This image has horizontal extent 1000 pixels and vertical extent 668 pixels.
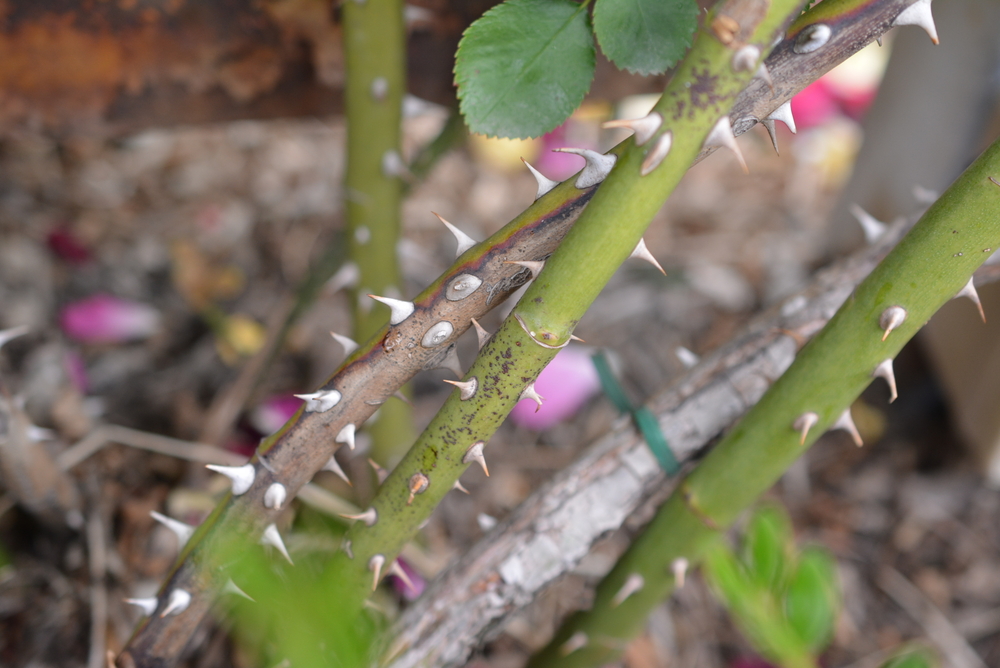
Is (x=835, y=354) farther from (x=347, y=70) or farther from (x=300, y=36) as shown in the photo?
(x=300, y=36)

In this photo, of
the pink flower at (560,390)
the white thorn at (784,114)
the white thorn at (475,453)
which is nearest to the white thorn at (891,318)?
the white thorn at (784,114)

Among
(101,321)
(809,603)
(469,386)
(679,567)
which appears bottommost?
(809,603)

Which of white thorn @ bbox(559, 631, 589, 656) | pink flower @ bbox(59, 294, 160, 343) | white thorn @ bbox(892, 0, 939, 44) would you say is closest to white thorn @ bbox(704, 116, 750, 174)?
white thorn @ bbox(892, 0, 939, 44)

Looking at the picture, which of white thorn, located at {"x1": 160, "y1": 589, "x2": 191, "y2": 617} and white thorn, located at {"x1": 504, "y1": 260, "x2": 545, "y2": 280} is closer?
white thorn, located at {"x1": 504, "y1": 260, "x2": 545, "y2": 280}

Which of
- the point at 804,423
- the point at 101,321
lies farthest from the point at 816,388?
the point at 101,321

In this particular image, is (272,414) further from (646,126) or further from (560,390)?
(646,126)

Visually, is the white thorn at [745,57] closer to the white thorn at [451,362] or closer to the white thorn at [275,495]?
the white thorn at [451,362]

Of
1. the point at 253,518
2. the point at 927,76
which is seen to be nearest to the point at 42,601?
the point at 253,518

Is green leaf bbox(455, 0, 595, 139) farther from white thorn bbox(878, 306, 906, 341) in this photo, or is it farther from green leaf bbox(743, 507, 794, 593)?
green leaf bbox(743, 507, 794, 593)
